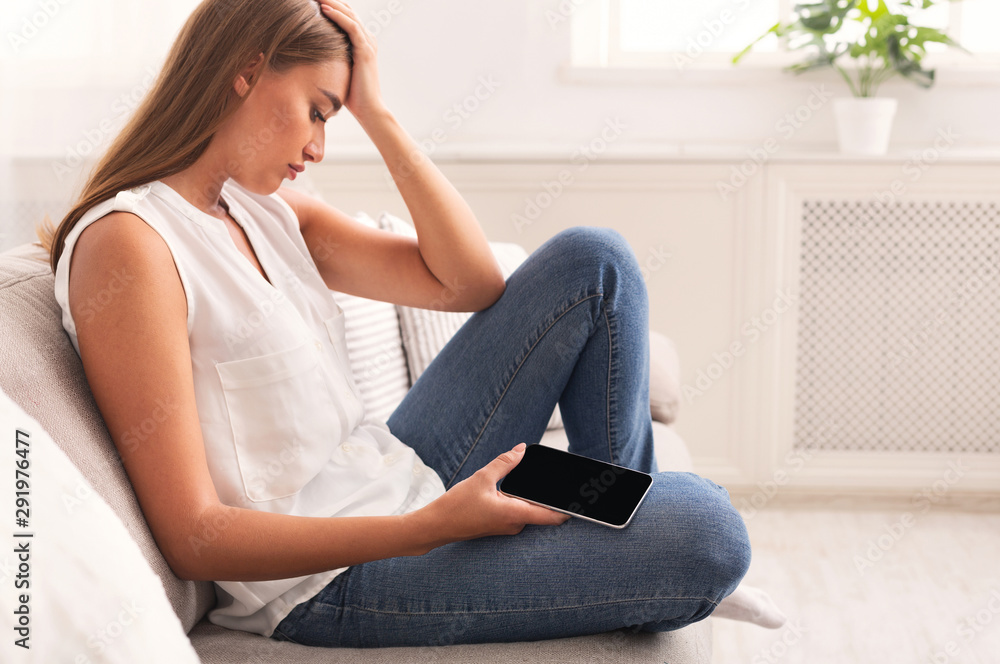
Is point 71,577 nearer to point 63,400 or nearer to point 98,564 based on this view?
point 98,564

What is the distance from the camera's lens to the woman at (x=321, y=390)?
2.51 feet

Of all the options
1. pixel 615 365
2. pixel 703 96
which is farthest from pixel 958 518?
pixel 615 365

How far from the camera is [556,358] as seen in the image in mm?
1033

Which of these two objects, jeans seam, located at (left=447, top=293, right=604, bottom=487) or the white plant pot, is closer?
jeans seam, located at (left=447, top=293, right=604, bottom=487)

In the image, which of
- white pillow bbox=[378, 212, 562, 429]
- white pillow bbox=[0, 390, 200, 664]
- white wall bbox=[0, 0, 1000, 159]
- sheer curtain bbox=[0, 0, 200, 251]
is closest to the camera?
white pillow bbox=[0, 390, 200, 664]

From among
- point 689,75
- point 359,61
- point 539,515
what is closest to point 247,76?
point 359,61

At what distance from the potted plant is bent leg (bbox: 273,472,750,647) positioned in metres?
1.55

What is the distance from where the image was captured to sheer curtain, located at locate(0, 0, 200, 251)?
115 centimetres

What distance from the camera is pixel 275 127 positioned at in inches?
36.6

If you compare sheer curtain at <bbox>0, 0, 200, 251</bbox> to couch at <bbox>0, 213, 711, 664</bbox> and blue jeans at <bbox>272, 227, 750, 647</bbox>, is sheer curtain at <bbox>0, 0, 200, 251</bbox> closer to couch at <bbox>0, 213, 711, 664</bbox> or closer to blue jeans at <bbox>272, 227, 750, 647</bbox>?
A: couch at <bbox>0, 213, 711, 664</bbox>

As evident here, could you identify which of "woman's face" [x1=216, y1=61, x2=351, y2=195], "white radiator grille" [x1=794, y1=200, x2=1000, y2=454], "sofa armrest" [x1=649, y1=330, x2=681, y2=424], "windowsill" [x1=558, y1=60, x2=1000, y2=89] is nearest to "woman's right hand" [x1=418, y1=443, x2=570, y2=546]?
"woman's face" [x1=216, y1=61, x2=351, y2=195]

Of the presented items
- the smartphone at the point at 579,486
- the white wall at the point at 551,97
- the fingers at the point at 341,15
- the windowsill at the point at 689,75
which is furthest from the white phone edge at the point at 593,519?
the windowsill at the point at 689,75

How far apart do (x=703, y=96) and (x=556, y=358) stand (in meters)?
1.46

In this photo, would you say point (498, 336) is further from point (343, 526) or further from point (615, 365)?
point (343, 526)
